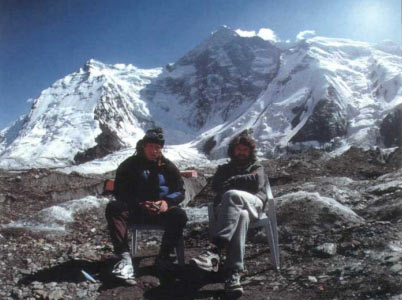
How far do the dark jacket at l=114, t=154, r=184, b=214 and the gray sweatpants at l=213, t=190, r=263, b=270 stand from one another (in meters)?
1.18

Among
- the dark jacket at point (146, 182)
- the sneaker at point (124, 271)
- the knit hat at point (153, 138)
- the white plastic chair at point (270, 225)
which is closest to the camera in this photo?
the sneaker at point (124, 271)

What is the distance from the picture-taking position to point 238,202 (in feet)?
18.9

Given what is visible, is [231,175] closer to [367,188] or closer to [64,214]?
[64,214]

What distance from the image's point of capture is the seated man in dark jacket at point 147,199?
19.8 ft

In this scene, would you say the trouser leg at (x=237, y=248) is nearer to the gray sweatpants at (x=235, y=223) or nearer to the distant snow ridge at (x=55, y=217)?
the gray sweatpants at (x=235, y=223)

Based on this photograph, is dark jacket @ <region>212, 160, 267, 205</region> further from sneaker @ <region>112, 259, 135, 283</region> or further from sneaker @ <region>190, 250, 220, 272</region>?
sneaker @ <region>112, 259, 135, 283</region>

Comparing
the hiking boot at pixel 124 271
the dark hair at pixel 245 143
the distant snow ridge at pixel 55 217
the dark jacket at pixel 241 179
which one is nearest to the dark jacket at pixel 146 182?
the dark jacket at pixel 241 179

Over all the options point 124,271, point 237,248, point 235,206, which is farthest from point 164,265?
point 235,206

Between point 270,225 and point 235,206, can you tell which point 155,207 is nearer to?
point 235,206

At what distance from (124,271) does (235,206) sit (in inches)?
68.6

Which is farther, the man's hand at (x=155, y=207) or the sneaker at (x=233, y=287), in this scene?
the man's hand at (x=155, y=207)

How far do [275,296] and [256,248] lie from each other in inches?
88.8

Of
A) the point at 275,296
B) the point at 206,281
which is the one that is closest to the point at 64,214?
the point at 206,281

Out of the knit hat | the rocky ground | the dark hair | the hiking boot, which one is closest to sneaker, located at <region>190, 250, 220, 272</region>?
the rocky ground
